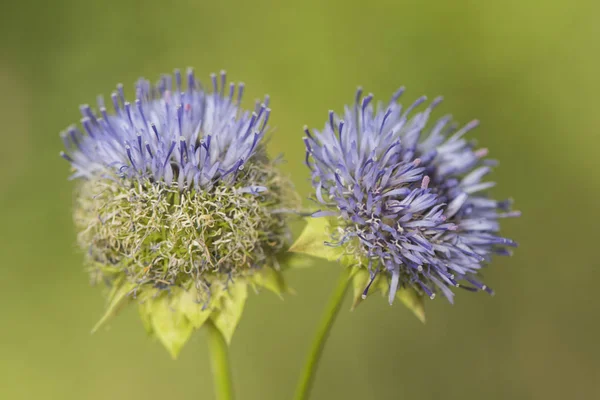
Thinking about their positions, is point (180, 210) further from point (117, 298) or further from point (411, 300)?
point (411, 300)

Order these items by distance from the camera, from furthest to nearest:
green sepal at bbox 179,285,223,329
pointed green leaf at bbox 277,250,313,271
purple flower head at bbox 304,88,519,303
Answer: pointed green leaf at bbox 277,250,313,271 < green sepal at bbox 179,285,223,329 < purple flower head at bbox 304,88,519,303

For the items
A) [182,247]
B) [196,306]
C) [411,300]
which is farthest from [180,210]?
[411,300]

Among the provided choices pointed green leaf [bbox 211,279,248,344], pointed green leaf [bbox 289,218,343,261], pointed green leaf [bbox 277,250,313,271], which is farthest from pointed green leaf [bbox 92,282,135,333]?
pointed green leaf [bbox 289,218,343,261]

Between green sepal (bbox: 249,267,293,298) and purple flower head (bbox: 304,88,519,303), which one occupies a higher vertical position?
purple flower head (bbox: 304,88,519,303)

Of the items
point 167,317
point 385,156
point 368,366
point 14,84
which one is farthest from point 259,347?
point 14,84

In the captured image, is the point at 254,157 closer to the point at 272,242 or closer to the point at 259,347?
the point at 272,242

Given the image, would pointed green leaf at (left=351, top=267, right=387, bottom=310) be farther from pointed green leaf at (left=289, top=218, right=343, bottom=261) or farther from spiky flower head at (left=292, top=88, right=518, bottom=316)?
pointed green leaf at (left=289, top=218, right=343, bottom=261)
